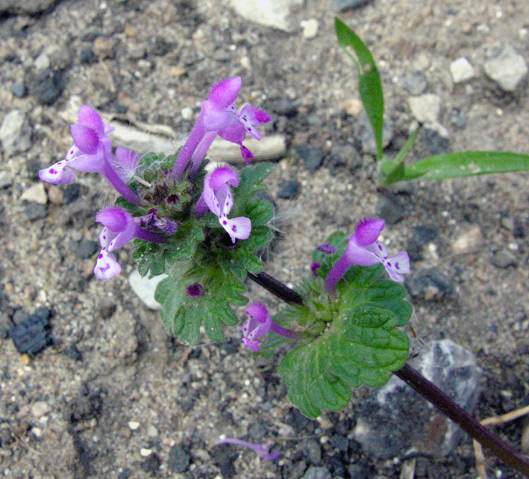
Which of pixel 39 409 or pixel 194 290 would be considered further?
pixel 39 409

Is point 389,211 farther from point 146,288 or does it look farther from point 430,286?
point 146,288

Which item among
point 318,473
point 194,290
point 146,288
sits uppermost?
point 194,290

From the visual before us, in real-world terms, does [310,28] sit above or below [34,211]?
above

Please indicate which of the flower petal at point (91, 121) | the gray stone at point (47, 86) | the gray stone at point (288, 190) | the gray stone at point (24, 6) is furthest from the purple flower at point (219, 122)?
the gray stone at point (24, 6)

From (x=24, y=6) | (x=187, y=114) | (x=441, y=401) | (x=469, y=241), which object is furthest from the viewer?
(x=24, y=6)

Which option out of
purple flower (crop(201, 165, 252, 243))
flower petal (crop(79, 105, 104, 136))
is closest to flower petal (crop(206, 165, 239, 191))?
purple flower (crop(201, 165, 252, 243))

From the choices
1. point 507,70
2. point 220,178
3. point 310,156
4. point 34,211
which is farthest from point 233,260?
point 507,70
